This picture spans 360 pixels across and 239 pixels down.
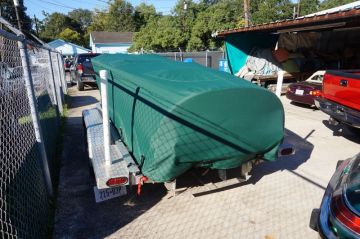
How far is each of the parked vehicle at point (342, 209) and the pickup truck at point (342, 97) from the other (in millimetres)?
3078

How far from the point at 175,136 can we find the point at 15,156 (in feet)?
5.70

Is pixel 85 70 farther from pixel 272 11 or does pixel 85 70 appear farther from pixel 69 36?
pixel 69 36

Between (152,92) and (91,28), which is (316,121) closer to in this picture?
(152,92)

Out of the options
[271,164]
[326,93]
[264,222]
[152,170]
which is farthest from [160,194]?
[326,93]

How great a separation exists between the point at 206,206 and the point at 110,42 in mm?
53153

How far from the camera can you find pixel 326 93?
22.6ft

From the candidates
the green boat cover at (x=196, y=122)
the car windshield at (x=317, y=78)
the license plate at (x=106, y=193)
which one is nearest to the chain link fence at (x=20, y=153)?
the license plate at (x=106, y=193)

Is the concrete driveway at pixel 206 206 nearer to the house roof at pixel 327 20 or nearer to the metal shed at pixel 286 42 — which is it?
the house roof at pixel 327 20

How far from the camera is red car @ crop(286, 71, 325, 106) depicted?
33.2 ft

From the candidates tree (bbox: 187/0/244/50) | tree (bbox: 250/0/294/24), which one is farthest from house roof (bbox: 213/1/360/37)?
tree (bbox: 250/0/294/24)

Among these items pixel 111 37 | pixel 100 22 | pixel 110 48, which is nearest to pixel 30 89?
pixel 110 48

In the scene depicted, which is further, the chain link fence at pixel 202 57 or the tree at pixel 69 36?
the tree at pixel 69 36

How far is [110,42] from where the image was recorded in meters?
53.4

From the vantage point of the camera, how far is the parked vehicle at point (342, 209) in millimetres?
2408
